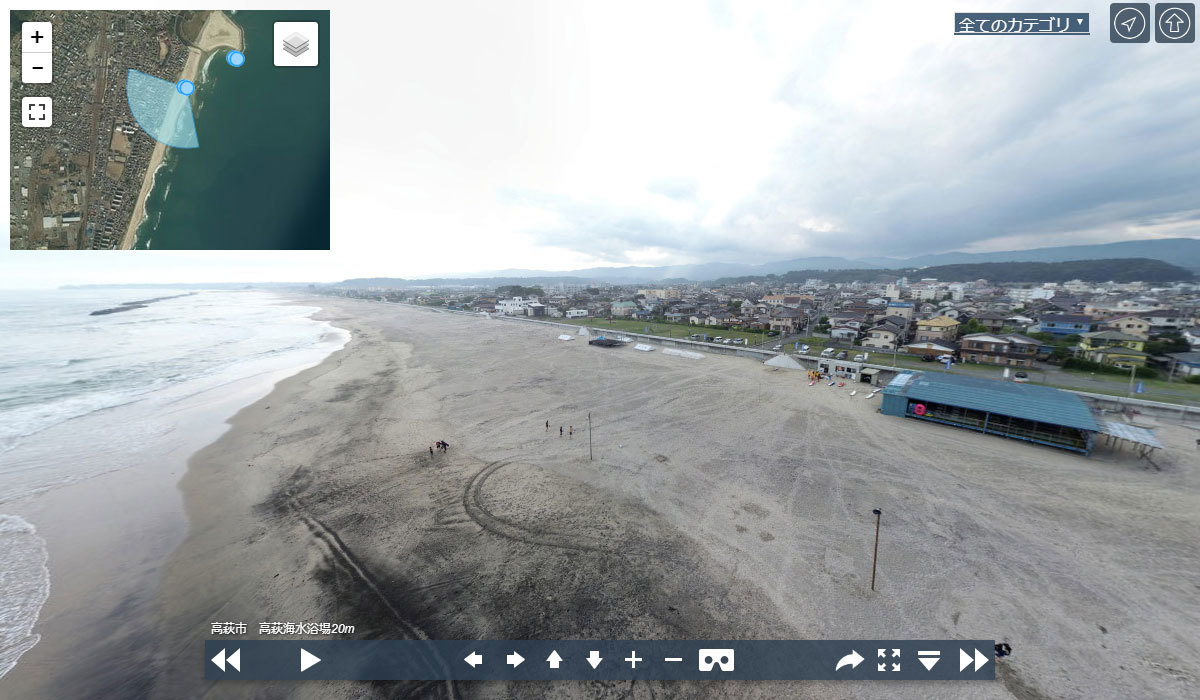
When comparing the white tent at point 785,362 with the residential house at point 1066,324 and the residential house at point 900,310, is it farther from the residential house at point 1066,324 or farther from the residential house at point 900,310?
the residential house at point 1066,324

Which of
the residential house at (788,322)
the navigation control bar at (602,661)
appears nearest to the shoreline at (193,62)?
the navigation control bar at (602,661)

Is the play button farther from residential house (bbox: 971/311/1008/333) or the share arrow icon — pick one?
residential house (bbox: 971/311/1008/333)

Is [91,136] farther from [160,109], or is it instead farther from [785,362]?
[785,362]

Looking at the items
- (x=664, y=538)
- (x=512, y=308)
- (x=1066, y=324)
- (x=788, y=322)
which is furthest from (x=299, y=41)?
(x=512, y=308)

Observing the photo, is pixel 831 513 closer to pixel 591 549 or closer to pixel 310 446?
pixel 591 549

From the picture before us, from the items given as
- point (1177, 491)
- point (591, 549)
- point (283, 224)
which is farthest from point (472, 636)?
point (1177, 491)
